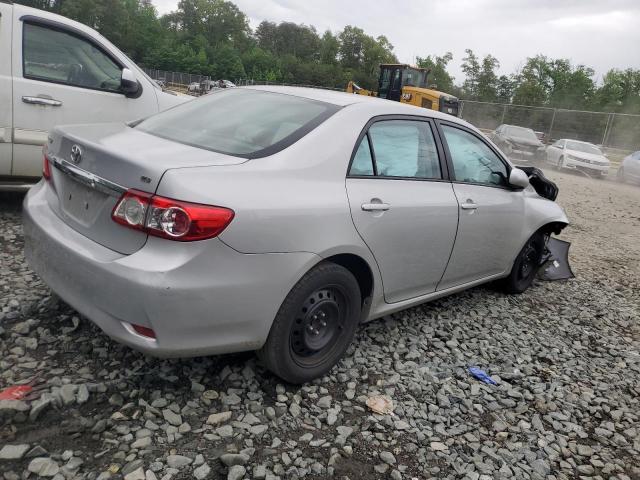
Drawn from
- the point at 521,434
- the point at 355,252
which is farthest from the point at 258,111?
the point at 521,434

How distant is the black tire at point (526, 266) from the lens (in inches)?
190

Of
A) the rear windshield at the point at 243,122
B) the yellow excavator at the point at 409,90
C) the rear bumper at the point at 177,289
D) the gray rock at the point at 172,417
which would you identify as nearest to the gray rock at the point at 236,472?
the gray rock at the point at 172,417

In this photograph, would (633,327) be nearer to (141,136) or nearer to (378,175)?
(378,175)

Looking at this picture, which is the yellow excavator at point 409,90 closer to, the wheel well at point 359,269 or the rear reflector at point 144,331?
the wheel well at point 359,269

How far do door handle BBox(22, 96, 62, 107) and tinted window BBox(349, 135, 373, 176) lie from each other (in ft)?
10.7

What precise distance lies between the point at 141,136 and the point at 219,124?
1.47ft

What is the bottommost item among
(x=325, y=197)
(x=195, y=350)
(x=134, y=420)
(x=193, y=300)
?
(x=134, y=420)

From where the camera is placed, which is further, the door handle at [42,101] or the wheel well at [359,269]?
the door handle at [42,101]

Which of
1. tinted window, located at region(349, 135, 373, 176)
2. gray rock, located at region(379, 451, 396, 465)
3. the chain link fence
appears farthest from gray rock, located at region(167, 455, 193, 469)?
the chain link fence

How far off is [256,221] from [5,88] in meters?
3.50

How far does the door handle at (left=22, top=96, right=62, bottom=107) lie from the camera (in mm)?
4707

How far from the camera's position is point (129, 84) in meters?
5.14

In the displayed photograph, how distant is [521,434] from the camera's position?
2.90m

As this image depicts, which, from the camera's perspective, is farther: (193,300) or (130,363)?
(130,363)
